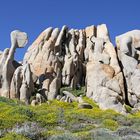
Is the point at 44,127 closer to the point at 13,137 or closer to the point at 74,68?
the point at 13,137

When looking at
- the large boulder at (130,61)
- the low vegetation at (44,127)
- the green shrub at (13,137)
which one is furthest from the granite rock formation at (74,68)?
the green shrub at (13,137)

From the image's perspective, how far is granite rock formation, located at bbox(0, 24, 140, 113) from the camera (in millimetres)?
59031

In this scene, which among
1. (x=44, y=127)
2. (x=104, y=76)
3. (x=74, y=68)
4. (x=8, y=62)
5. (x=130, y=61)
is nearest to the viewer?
(x=44, y=127)

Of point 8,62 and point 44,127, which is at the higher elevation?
point 8,62

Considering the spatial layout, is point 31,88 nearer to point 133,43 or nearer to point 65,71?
point 65,71

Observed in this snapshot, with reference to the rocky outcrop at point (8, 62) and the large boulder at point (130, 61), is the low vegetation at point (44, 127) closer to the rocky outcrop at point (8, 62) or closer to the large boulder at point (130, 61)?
the rocky outcrop at point (8, 62)

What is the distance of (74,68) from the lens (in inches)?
2633

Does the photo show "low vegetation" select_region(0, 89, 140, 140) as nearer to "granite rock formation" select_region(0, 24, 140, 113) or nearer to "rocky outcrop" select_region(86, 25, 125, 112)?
"rocky outcrop" select_region(86, 25, 125, 112)

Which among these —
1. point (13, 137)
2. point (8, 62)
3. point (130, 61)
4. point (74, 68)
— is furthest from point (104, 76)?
point (13, 137)

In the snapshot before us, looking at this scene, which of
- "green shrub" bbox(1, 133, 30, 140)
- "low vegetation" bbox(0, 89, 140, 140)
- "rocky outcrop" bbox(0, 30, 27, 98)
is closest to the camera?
"green shrub" bbox(1, 133, 30, 140)

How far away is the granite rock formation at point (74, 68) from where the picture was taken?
5903 centimetres

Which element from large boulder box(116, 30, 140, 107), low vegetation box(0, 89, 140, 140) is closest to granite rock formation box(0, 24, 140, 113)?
large boulder box(116, 30, 140, 107)

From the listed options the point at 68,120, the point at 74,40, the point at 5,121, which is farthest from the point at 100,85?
the point at 5,121

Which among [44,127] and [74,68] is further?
[74,68]
